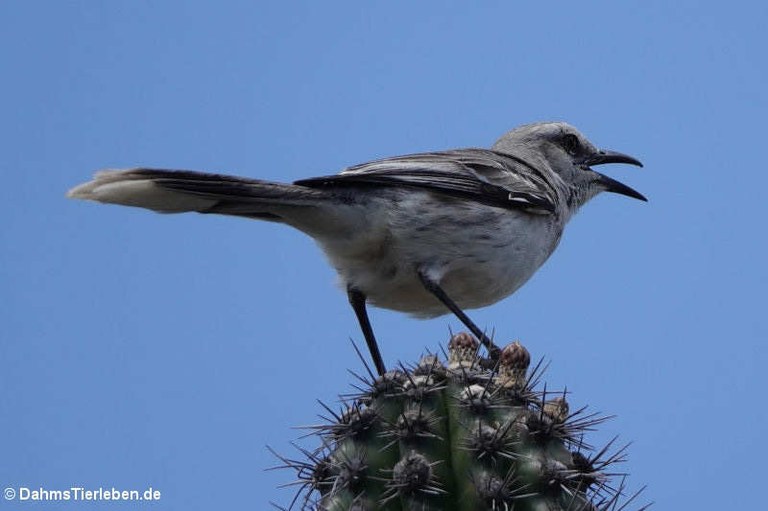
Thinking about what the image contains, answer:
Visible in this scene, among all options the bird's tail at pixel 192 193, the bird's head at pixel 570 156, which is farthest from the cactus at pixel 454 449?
the bird's head at pixel 570 156

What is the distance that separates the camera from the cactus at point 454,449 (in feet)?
13.0

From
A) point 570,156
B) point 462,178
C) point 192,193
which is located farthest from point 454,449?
point 570,156

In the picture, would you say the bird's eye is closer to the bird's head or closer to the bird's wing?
the bird's head

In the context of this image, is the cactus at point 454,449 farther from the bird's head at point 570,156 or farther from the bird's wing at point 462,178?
the bird's head at point 570,156

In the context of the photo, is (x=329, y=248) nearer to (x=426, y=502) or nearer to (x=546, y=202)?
(x=546, y=202)

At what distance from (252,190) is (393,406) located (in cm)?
228

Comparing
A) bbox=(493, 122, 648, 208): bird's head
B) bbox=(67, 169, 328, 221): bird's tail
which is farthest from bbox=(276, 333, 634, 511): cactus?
bbox=(493, 122, 648, 208): bird's head

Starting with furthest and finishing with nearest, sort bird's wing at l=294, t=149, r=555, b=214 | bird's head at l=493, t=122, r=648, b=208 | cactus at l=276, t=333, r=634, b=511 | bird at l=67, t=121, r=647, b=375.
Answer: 1. bird's head at l=493, t=122, r=648, b=208
2. bird's wing at l=294, t=149, r=555, b=214
3. bird at l=67, t=121, r=647, b=375
4. cactus at l=276, t=333, r=634, b=511

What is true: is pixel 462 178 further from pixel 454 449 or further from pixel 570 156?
pixel 454 449

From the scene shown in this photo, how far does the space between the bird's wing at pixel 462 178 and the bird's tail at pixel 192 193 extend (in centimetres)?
24

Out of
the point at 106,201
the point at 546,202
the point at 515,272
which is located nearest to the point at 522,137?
the point at 546,202

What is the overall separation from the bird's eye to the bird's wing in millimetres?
1083

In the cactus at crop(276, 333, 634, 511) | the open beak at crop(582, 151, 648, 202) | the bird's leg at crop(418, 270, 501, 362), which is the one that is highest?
the open beak at crop(582, 151, 648, 202)

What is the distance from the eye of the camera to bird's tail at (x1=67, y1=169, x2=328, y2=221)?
5.81 meters
